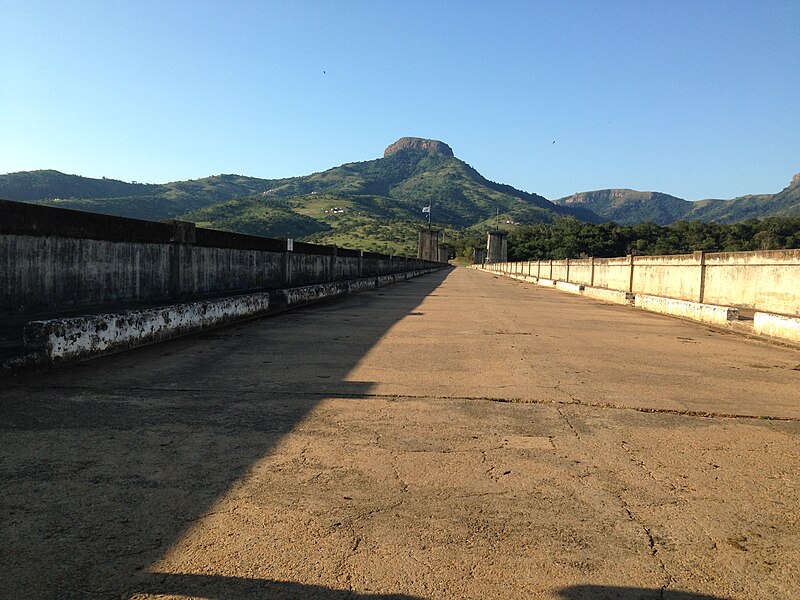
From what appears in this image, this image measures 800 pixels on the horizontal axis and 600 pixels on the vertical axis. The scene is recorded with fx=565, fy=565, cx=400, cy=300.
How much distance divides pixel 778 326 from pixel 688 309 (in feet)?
15.1

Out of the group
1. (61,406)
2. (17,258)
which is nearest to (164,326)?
(17,258)

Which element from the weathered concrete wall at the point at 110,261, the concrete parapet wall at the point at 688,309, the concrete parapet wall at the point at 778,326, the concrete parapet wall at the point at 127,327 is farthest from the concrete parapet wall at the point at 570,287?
the concrete parapet wall at the point at 127,327

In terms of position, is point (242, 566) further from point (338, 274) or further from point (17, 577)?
point (338, 274)

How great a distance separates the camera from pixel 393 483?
330cm

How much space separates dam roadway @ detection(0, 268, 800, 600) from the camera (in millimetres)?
2359

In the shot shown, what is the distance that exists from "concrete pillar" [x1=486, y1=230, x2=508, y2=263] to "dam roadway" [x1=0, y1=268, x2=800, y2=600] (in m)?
123

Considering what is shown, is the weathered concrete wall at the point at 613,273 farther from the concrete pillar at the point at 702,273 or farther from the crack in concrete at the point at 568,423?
the crack in concrete at the point at 568,423

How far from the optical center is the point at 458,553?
2.53 meters

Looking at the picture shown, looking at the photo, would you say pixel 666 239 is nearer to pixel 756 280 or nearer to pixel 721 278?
pixel 721 278

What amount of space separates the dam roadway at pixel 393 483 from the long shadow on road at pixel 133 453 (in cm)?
1

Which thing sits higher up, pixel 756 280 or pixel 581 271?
pixel 756 280

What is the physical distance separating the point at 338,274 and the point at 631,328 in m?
13.2

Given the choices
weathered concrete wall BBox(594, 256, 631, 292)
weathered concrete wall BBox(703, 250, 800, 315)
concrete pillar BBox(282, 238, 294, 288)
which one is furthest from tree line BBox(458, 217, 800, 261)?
concrete pillar BBox(282, 238, 294, 288)

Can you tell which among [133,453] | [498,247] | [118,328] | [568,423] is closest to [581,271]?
[118,328]
